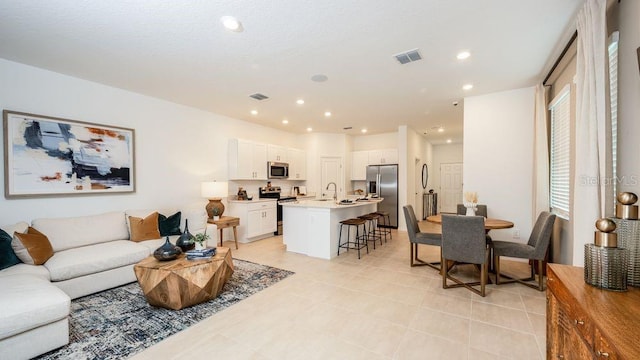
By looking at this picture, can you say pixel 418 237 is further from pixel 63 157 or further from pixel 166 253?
pixel 63 157

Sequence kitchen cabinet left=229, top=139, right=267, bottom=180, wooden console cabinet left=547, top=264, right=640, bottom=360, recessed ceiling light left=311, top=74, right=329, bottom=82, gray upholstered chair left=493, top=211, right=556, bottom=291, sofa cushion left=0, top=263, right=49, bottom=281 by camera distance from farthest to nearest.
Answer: kitchen cabinet left=229, top=139, right=267, bottom=180 < recessed ceiling light left=311, top=74, right=329, bottom=82 < gray upholstered chair left=493, top=211, right=556, bottom=291 < sofa cushion left=0, top=263, right=49, bottom=281 < wooden console cabinet left=547, top=264, right=640, bottom=360

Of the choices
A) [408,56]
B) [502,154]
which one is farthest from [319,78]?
[502,154]

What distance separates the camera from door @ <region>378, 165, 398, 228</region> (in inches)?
274

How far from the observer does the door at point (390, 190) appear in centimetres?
696

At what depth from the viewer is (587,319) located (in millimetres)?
1036

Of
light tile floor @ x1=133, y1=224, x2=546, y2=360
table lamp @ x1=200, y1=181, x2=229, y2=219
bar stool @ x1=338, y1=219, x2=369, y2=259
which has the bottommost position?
light tile floor @ x1=133, y1=224, x2=546, y2=360

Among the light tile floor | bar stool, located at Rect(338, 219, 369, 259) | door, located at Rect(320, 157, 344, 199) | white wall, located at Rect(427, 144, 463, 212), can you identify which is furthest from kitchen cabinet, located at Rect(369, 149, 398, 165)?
the light tile floor

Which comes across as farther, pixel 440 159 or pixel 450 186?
pixel 440 159

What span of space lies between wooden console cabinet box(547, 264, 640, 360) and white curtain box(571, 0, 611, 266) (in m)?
0.67

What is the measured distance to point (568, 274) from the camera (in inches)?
56.5

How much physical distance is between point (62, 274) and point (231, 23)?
3.13 meters

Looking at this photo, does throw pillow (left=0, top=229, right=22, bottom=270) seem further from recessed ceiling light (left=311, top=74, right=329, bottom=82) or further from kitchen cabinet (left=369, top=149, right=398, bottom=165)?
kitchen cabinet (left=369, top=149, right=398, bottom=165)

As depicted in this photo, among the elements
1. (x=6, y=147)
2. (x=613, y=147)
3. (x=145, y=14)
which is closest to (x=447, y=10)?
(x=613, y=147)

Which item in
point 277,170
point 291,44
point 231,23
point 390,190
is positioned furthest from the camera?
point 390,190
